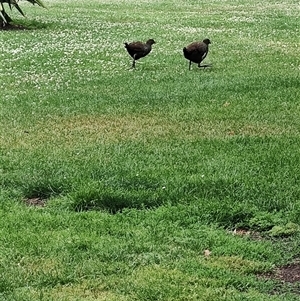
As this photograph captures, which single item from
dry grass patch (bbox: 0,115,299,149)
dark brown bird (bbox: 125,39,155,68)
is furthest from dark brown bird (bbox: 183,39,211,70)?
dry grass patch (bbox: 0,115,299,149)

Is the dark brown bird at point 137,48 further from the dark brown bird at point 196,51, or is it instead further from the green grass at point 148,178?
the dark brown bird at point 196,51

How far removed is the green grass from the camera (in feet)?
14.1

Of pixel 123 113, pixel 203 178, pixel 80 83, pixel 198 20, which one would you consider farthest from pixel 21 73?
pixel 198 20

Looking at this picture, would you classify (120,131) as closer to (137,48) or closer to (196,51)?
(196,51)

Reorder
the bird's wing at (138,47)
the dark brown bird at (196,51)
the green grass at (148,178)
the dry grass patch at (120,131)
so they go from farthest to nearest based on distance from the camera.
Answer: the bird's wing at (138,47) < the dark brown bird at (196,51) < the dry grass patch at (120,131) < the green grass at (148,178)

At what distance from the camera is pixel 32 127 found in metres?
7.98

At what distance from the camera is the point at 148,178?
6027 mm

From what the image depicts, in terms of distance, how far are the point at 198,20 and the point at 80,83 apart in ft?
34.6

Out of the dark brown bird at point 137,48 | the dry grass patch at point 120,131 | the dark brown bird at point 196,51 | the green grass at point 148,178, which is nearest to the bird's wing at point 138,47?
the dark brown bird at point 137,48

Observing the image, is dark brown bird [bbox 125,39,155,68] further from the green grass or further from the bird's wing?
the green grass

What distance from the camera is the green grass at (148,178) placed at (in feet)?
14.1

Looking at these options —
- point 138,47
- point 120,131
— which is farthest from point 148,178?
point 138,47

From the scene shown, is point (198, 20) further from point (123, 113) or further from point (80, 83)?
point (123, 113)

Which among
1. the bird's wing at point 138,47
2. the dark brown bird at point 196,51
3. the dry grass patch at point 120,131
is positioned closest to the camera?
the dry grass patch at point 120,131
